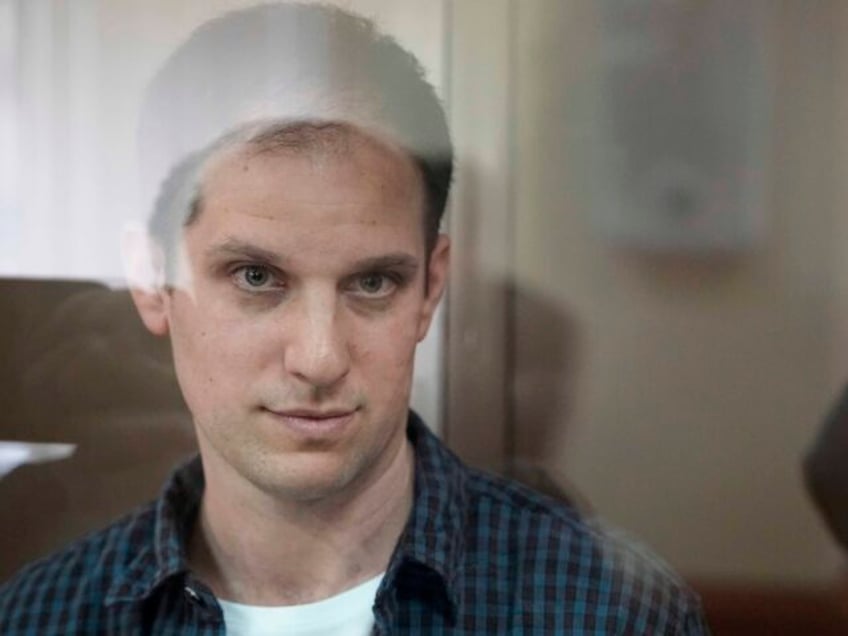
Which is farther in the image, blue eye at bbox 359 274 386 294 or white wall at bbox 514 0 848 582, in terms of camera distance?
white wall at bbox 514 0 848 582

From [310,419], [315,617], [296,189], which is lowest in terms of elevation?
[315,617]

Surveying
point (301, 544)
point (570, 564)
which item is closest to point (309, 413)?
point (301, 544)

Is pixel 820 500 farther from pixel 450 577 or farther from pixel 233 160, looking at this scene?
pixel 233 160

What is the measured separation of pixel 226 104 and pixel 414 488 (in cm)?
27

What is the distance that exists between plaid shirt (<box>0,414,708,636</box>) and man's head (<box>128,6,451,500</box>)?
6 centimetres

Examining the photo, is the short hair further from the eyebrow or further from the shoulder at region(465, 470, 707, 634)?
the shoulder at region(465, 470, 707, 634)

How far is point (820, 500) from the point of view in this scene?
0.86 metres

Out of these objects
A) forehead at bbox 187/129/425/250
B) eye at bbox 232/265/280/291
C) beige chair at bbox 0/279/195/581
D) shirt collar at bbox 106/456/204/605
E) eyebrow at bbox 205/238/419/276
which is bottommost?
shirt collar at bbox 106/456/204/605

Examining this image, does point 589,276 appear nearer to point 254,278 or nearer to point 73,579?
point 254,278

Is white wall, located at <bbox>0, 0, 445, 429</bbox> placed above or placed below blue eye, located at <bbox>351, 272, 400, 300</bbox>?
above

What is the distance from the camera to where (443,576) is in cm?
80

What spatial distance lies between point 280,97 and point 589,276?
0.25 meters

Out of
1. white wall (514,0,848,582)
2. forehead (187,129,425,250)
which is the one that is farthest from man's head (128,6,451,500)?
white wall (514,0,848,582)

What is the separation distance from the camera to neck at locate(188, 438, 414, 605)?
797mm
